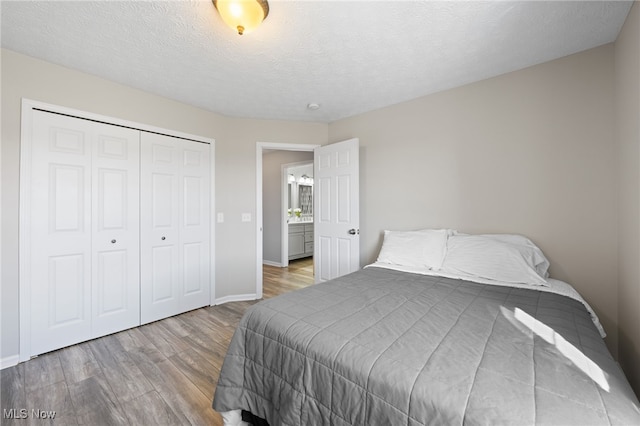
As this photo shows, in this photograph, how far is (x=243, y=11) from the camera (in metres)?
1.51

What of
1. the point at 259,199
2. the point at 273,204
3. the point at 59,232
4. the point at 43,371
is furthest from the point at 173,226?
the point at 273,204

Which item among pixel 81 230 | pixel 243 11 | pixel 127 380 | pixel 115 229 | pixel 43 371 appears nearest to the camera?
pixel 243 11

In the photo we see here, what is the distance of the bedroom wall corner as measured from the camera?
1.51 meters

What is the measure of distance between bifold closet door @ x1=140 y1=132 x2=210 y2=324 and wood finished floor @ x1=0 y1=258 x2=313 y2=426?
359 millimetres

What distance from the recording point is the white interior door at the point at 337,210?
10.3ft

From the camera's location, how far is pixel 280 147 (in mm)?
3658

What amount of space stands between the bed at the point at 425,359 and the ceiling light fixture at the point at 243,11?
1625 mm

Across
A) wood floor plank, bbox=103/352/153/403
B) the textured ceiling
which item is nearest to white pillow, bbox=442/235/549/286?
the textured ceiling

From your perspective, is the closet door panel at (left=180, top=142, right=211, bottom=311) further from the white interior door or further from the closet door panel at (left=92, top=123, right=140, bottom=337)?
the white interior door

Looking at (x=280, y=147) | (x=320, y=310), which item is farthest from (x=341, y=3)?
(x=280, y=147)

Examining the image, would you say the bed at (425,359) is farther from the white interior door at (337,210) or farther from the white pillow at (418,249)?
the white interior door at (337,210)

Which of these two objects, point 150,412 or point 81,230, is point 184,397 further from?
point 81,230

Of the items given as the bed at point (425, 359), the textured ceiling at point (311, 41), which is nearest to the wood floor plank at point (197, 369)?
the bed at point (425, 359)

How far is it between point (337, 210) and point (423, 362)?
244 centimetres
